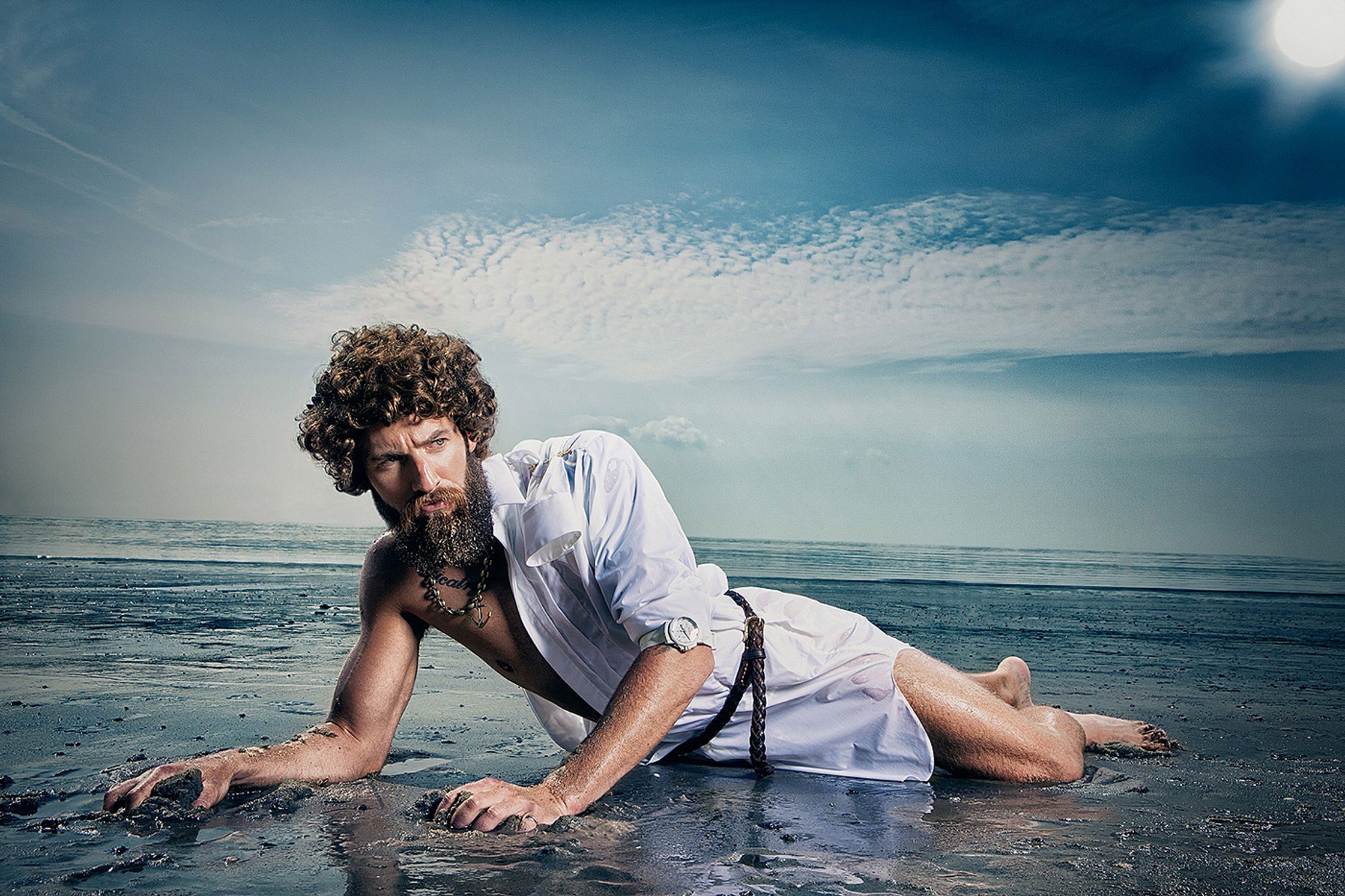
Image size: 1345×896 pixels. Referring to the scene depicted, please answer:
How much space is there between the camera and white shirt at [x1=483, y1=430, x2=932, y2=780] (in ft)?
7.95

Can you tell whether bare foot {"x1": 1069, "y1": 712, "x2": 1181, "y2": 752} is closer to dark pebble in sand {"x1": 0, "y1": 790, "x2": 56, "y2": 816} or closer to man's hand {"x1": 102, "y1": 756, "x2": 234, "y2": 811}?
man's hand {"x1": 102, "y1": 756, "x2": 234, "y2": 811}

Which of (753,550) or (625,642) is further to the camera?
(753,550)

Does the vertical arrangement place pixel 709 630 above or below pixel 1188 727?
above

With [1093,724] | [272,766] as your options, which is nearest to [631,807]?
[272,766]

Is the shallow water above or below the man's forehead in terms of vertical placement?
below

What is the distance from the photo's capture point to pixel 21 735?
3465 millimetres

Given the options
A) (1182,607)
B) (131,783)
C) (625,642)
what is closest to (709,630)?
(625,642)

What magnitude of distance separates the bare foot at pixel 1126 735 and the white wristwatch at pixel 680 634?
2.01 metres

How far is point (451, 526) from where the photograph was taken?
2578mm

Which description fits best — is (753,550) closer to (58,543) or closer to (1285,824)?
(58,543)

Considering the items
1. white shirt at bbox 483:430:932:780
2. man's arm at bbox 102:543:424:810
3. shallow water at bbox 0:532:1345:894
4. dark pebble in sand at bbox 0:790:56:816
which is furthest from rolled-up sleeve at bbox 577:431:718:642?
dark pebble in sand at bbox 0:790:56:816

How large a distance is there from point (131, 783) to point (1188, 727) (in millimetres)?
4254

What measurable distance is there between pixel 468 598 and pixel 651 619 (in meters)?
0.74

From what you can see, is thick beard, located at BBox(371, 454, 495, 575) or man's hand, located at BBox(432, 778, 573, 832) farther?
thick beard, located at BBox(371, 454, 495, 575)
